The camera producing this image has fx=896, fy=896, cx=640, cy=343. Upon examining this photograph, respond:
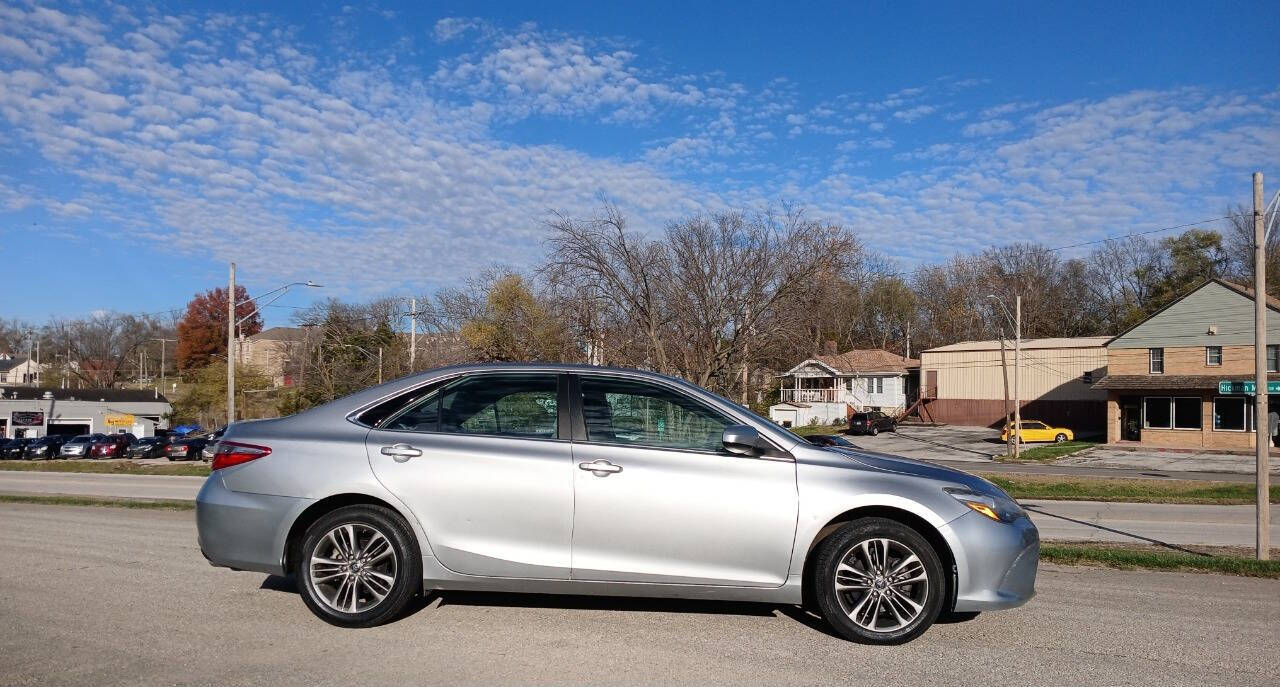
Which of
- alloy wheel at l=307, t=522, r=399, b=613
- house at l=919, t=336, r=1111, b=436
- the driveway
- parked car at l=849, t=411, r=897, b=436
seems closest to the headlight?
alloy wheel at l=307, t=522, r=399, b=613

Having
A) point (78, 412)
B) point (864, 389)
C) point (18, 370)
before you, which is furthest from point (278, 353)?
point (18, 370)

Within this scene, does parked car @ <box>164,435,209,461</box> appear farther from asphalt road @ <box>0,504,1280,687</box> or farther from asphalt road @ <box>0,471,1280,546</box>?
asphalt road @ <box>0,504,1280,687</box>

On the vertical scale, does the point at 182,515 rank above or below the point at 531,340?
below

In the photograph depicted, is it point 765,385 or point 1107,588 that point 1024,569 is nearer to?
point 1107,588

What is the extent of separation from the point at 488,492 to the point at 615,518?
2.53 ft

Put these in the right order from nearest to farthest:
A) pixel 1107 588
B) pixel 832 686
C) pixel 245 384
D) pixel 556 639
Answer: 1. pixel 832 686
2. pixel 556 639
3. pixel 1107 588
4. pixel 245 384

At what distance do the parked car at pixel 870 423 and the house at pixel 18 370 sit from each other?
95981 millimetres

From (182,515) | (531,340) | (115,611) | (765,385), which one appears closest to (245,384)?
(531,340)

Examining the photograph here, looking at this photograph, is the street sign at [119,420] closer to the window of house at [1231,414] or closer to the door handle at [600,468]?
the door handle at [600,468]

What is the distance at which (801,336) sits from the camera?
30.2 metres

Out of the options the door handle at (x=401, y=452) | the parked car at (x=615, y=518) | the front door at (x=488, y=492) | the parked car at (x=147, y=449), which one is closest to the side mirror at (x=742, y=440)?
the parked car at (x=615, y=518)

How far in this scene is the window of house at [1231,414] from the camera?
44.8 m

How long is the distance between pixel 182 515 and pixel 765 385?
24289 mm

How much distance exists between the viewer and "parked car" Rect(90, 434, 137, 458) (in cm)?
4609
